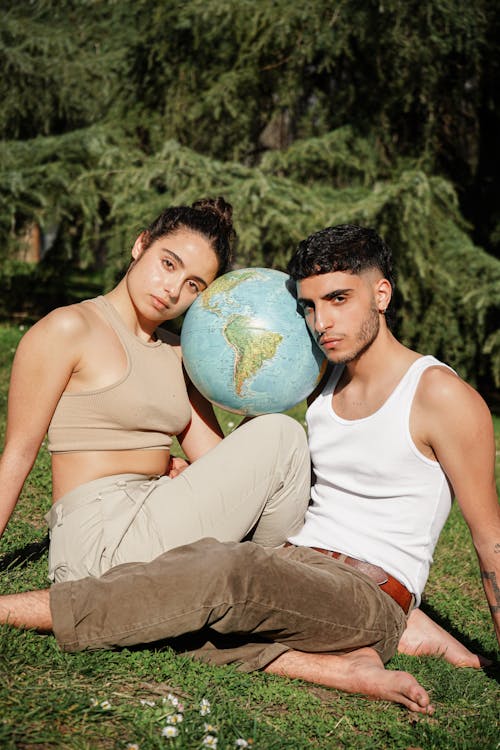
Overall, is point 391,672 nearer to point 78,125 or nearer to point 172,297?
point 172,297

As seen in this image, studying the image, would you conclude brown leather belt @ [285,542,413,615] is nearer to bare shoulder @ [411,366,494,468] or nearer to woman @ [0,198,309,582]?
woman @ [0,198,309,582]

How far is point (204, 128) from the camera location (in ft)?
34.0

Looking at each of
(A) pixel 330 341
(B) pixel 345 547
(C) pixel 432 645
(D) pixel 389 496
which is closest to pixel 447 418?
(D) pixel 389 496

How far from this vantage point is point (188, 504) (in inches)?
128

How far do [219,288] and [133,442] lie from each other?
85 centimetres

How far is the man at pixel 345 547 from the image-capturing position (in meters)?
2.87

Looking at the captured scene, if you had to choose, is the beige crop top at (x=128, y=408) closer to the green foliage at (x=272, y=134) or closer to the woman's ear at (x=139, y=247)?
the woman's ear at (x=139, y=247)

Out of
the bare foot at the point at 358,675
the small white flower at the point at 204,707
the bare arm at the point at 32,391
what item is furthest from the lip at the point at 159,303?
the small white flower at the point at 204,707

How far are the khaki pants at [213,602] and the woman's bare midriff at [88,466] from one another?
1.80ft

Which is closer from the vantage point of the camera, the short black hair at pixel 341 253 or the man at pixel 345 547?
the man at pixel 345 547

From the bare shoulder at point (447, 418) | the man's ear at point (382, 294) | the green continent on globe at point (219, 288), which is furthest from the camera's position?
the green continent on globe at point (219, 288)

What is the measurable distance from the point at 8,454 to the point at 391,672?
1.84 meters

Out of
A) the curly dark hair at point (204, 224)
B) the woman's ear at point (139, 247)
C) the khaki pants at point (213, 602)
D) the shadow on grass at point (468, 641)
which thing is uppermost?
the curly dark hair at point (204, 224)

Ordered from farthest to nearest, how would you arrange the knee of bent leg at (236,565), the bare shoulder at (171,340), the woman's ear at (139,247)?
1. the bare shoulder at (171,340)
2. the woman's ear at (139,247)
3. the knee of bent leg at (236,565)
